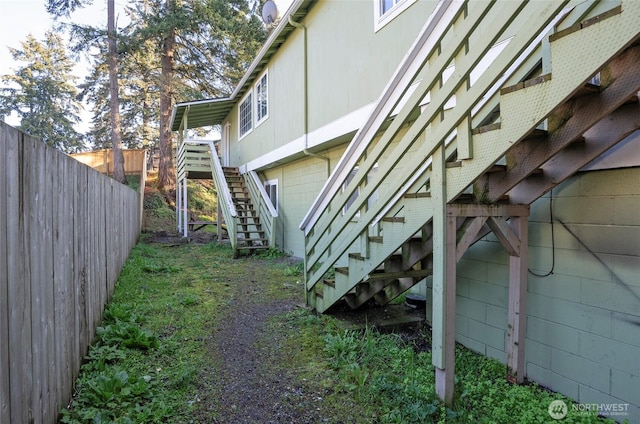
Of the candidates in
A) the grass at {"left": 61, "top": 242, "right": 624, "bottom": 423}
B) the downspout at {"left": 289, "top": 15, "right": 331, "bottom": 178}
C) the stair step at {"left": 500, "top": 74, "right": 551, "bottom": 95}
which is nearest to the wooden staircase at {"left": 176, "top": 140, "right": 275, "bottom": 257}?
the downspout at {"left": 289, "top": 15, "right": 331, "bottom": 178}

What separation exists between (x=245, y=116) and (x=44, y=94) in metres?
23.5

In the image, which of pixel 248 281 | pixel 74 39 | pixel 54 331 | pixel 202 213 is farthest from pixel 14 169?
pixel 202 213

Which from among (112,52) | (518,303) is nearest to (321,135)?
(518,303)

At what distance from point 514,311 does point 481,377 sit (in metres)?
0.64

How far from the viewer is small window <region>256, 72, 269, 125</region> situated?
10652 millimetres

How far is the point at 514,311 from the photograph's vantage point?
299cm

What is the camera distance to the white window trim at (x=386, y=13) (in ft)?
16.0

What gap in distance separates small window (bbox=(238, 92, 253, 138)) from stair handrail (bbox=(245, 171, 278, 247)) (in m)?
1.81

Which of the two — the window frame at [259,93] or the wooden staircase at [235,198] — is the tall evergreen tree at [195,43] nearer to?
the wooden staircase at [235,198]

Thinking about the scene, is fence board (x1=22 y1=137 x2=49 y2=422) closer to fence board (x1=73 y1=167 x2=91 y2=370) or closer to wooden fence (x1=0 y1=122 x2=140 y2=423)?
wooden fence (x1=0 y1=122 x2=140 y2=423)

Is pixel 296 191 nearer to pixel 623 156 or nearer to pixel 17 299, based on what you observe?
pixel 623 156

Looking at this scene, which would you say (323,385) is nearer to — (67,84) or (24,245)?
(24,245)

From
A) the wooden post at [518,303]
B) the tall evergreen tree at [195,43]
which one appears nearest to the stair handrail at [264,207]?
the wooden post at [518,303]

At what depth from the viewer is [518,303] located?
2.96 metres
